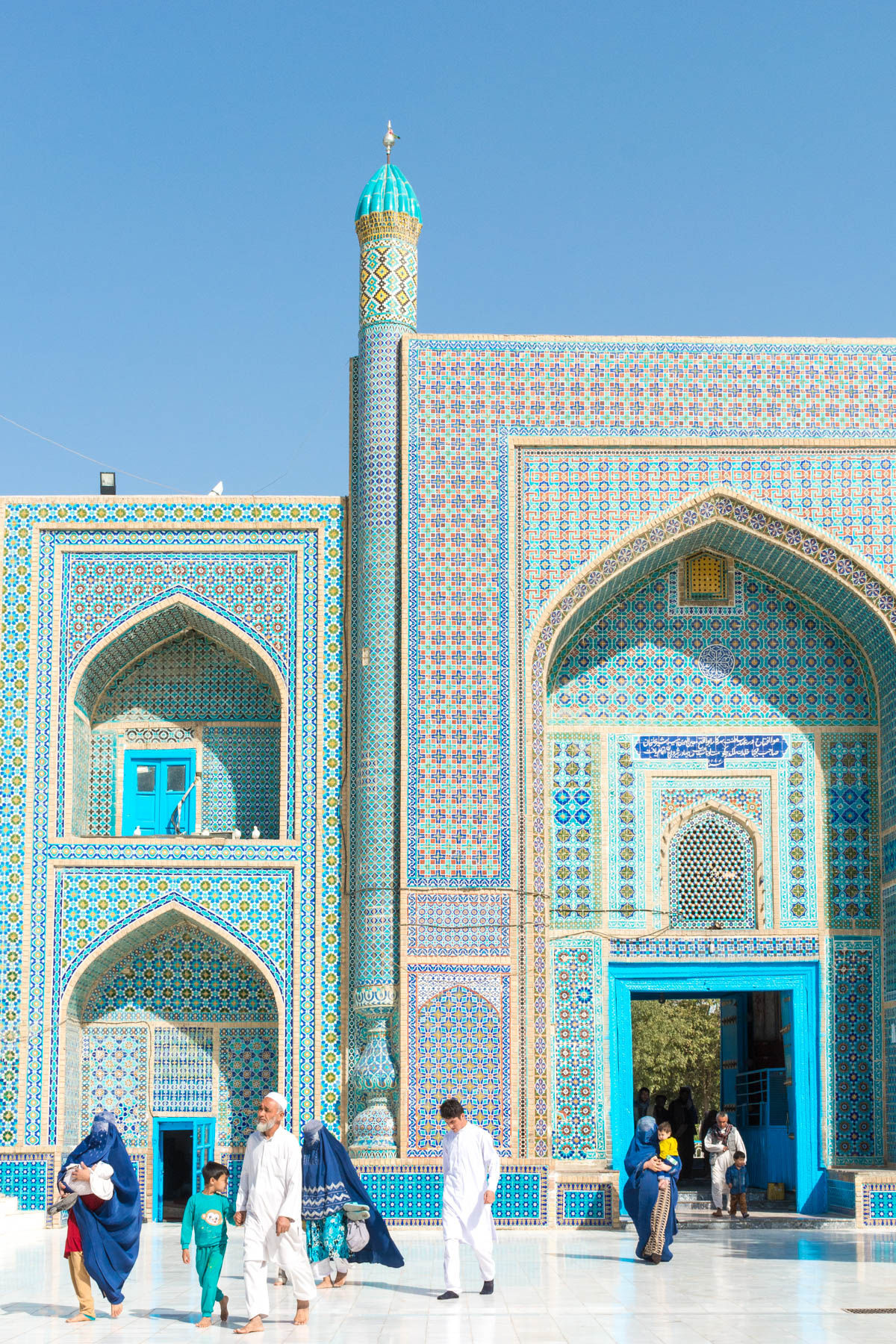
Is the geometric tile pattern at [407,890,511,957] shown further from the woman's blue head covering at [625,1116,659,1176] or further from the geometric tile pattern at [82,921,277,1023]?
the woman's blue head covering at [625,1116,659,1176]

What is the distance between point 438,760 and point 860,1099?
3.62 metres

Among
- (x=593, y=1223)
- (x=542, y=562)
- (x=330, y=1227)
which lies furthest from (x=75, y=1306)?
(x=542, y=562)

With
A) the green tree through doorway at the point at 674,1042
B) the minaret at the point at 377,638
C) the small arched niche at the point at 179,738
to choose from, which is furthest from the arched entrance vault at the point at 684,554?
the green tree through doorway at the point at 674,1042

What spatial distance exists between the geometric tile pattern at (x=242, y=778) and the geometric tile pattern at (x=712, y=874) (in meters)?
2.77

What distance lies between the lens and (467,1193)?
7289mm

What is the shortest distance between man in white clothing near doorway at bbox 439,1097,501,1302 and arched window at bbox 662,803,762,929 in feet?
15.8

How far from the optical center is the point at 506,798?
11500 millimetres

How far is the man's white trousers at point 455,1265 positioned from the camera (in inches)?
277

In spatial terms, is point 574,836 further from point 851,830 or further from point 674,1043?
point 674,1043

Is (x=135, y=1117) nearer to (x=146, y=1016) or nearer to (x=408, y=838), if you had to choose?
(x=146, y=1016)

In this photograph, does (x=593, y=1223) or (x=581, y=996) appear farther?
(x=581, y=996)

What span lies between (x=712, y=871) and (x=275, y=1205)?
6205 millimetres

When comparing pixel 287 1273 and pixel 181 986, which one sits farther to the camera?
pixel 181 986

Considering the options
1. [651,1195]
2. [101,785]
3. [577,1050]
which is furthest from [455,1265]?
[101,785]
